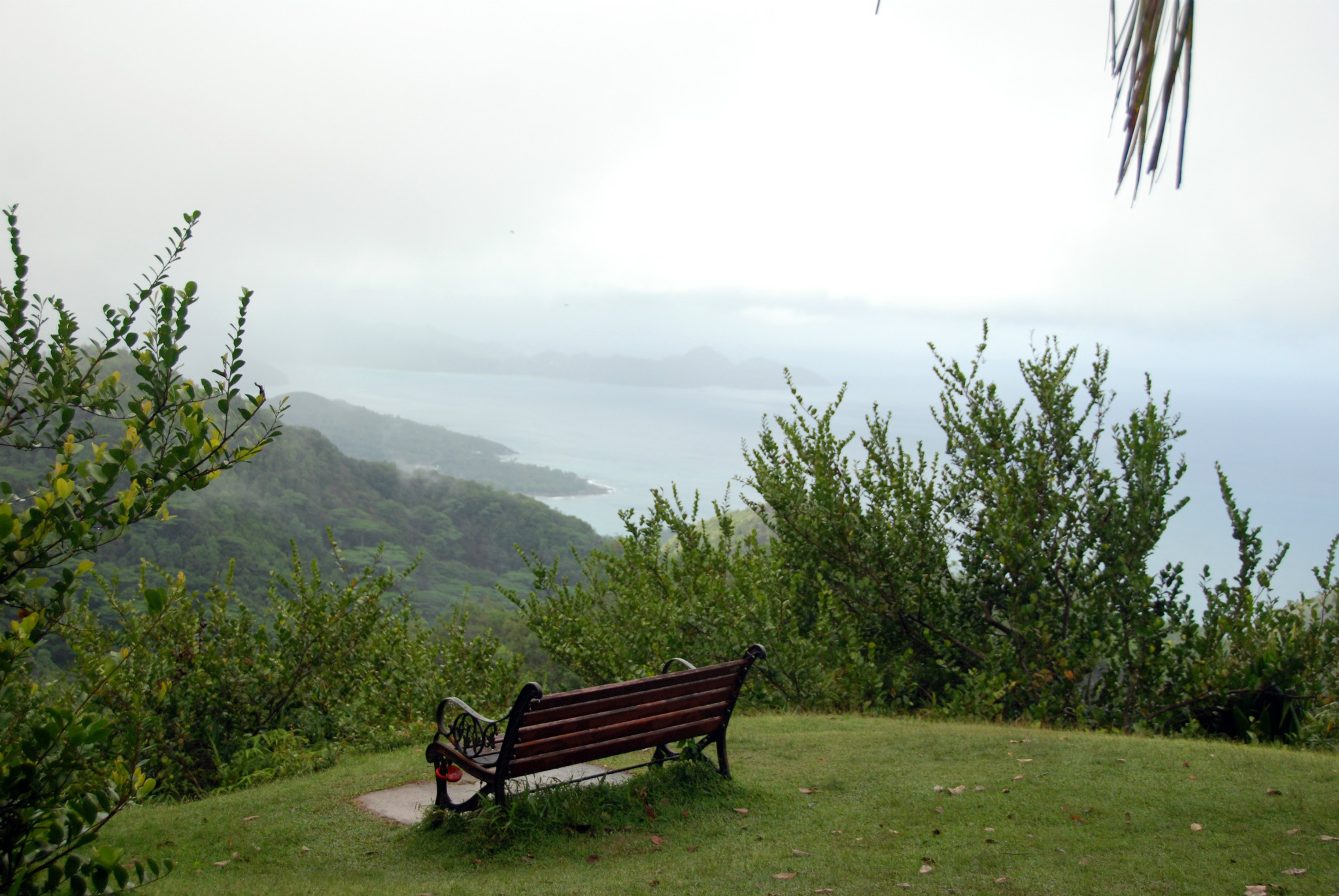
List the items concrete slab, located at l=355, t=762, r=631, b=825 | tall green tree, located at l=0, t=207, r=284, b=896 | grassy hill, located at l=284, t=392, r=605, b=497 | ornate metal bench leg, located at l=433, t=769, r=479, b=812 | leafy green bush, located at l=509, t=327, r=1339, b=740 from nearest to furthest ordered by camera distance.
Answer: tall green tree, located at l=0, t=207, r=284, b=896, ornate metal bench leg, located at l=433, t=769, r=479, b=812, concrete slab, located at l=355, t=762, r=631, b=825, leafy green bush, located at l=509, t=327, r=1339, b=740, grassy hill, located at l=284, t=392, r=605, b=497

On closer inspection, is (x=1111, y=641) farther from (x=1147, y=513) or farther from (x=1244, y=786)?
(x=1244, y=786)

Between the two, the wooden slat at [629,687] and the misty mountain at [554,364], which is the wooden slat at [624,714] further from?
the misty mountain at [554,364]

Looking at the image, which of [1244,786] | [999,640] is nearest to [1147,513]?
[999,640]

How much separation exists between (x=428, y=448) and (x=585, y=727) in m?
87.5

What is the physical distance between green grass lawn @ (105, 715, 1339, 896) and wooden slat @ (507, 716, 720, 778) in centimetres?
40

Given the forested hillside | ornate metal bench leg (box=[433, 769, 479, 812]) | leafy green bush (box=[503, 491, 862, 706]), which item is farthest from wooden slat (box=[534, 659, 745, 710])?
the forested hillside

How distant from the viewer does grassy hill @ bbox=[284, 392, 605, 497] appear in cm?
8112

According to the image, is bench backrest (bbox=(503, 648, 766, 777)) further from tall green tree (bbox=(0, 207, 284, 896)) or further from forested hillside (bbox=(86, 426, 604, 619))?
forested hillside (bbox=(86, 426, 604, 619))

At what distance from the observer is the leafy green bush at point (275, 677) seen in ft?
27.0

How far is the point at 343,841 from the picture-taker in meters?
4.91

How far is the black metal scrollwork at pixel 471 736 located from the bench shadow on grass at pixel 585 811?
34 centimetres

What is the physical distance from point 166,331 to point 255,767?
20.2 ft

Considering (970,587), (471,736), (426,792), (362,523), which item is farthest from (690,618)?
(362,523)

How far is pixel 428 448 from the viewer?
88.8 metres
